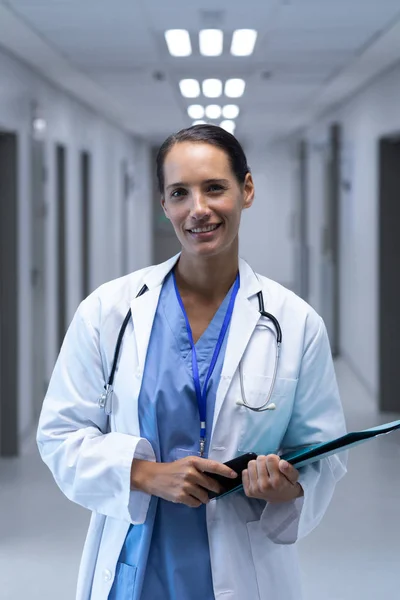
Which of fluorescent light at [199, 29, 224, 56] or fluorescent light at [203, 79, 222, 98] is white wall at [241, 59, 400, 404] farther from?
fluorescent light at [199, 29, 224, 56]

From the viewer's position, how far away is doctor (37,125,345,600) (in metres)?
1.38

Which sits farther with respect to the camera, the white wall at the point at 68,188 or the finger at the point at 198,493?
the white wall at the point at 68,188

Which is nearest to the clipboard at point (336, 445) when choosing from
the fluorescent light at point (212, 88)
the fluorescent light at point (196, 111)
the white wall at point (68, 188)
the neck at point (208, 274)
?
the neck at point (208, 274)

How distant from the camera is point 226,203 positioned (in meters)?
1.41

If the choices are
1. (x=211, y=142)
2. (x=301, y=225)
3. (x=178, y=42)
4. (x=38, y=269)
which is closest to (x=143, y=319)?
(x=211, y=142)

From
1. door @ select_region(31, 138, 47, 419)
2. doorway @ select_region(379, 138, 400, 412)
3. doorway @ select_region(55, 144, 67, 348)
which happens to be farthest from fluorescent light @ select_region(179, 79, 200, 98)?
doorway @ select_region(379, 138, 400, 412)

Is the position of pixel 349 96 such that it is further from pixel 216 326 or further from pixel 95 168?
pixel 216 326

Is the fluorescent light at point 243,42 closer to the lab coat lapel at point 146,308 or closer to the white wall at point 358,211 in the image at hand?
the white wall at point 358,211

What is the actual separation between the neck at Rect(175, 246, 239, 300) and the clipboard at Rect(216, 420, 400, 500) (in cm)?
35

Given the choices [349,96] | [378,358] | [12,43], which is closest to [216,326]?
[12,43]

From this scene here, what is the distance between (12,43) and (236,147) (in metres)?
3.40

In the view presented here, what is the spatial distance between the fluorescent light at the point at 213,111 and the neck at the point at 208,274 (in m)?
6.25

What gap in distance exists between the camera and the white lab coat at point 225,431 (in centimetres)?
137

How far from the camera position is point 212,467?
130 centimetres
